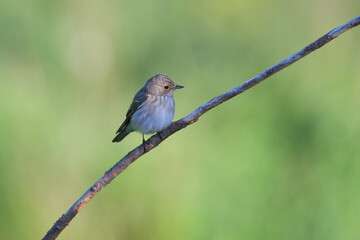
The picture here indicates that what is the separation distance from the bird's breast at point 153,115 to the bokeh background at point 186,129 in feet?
1.43

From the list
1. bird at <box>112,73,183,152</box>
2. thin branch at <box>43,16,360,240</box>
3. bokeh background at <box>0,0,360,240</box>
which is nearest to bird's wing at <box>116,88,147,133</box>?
bird at <box>112,73,183,152</box>

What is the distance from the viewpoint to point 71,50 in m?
4.79

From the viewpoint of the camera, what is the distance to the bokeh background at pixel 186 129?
3611mm

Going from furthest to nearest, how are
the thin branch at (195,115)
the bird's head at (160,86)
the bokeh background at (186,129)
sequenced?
the bird's head at (160,86), the bokeh background at (186,129), the thin branch at (195,115)

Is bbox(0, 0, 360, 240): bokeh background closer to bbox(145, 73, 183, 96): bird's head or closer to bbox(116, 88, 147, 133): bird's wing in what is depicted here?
bbox(116, 88, 147, 133): bird's wing

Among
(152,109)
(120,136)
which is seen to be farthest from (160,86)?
(120,136)

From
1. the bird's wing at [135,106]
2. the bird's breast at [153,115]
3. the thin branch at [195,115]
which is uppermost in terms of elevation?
the bird's wing at [135,106]

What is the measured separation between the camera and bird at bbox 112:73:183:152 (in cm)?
368

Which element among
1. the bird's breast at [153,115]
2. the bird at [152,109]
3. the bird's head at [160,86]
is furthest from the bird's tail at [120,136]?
the bird's head at [160,86]

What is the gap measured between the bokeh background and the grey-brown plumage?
0.38 metres

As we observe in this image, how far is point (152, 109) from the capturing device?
3.77 meters

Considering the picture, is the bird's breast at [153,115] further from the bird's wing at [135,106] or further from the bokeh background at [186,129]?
the bokeh background at [186,129]

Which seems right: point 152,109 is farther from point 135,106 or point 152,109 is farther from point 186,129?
point 186,129

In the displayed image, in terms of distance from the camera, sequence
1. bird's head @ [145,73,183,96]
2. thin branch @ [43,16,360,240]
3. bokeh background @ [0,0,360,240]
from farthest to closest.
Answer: bird's head @ [145,73,183,96] < bokeh background @ [0,0,360,240] < thin branch @ [43,16,360,240]
